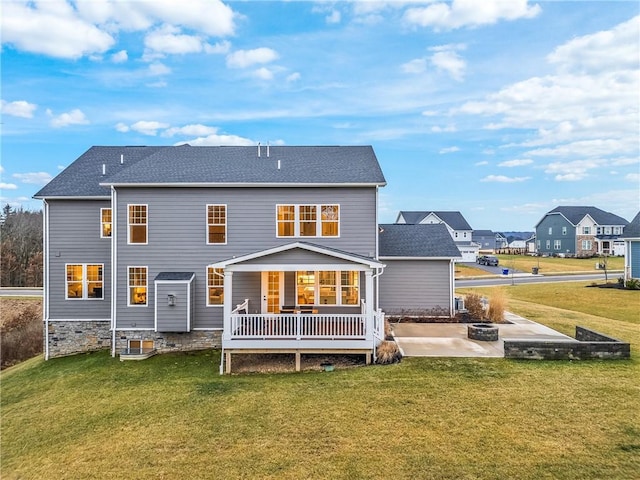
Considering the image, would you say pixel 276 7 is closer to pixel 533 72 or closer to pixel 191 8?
pixel 191 8

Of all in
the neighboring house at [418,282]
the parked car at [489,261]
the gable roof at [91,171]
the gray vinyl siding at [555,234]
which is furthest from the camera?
the gray vinyl siding at [555,234]

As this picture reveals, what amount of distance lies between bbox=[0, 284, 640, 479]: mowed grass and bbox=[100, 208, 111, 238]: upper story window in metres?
5.75

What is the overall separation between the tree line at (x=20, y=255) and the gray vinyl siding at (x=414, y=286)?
122 feet

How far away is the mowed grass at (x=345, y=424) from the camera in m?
6.01

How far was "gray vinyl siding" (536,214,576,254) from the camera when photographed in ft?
175

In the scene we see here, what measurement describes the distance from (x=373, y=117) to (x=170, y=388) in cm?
3606

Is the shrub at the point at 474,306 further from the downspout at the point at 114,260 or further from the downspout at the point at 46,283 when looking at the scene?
the downspout at the point at 46,283

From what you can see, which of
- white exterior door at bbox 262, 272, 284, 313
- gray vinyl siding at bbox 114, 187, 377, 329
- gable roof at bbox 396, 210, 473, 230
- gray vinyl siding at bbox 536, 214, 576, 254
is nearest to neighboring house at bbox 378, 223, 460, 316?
gray vinyl siding at bbox 114, 187, 377, 329

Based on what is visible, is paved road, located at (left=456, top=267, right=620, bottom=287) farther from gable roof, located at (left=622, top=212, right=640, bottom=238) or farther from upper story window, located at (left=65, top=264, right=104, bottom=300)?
upper story window, located at (left=65, top=264, right=104, bottom=300)

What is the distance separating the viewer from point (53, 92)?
2841 centimetres

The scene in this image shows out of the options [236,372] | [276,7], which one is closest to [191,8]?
[276,7]

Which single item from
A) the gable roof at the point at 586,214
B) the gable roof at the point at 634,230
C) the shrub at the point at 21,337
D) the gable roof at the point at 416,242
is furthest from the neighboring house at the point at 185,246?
the gable roof at the point at 586,214

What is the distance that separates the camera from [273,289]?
13.7 meters

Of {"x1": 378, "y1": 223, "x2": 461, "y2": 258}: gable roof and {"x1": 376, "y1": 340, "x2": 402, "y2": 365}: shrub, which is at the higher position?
{"x1": 378, "y1": 223, "x2": 461, "y2": 258}: gable roof
